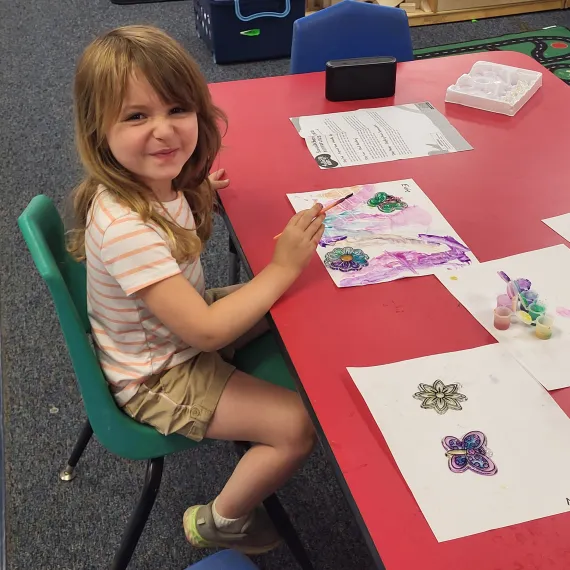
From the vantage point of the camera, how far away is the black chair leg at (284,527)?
116 cm

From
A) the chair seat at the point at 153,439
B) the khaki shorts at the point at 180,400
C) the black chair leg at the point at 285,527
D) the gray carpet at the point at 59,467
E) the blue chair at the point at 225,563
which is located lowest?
the gray carpet at the point at 59,467

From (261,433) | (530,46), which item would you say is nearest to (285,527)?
(261,433)

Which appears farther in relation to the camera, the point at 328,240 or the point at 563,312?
the point at 328,240

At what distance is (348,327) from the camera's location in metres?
0.92

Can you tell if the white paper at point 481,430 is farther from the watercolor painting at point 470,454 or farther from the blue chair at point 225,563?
the blue chair at point 225,563

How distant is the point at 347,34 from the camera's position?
1.75 meters

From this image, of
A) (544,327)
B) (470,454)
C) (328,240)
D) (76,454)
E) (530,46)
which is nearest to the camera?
(470,454)

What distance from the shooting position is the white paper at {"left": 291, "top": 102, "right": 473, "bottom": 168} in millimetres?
1314

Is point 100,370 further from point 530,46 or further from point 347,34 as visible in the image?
point 530,46

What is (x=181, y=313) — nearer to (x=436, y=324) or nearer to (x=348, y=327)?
(x=348, y=327)

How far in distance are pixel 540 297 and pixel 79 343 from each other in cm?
66

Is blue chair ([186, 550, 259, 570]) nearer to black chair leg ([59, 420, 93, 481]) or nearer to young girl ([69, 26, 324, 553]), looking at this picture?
young girl ([69, 26, 324, 553])

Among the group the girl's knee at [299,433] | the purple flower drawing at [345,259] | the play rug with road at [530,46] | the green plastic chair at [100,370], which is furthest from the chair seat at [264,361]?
the play rug with road at [530,46]

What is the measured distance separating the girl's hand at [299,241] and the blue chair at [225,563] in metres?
0.42
